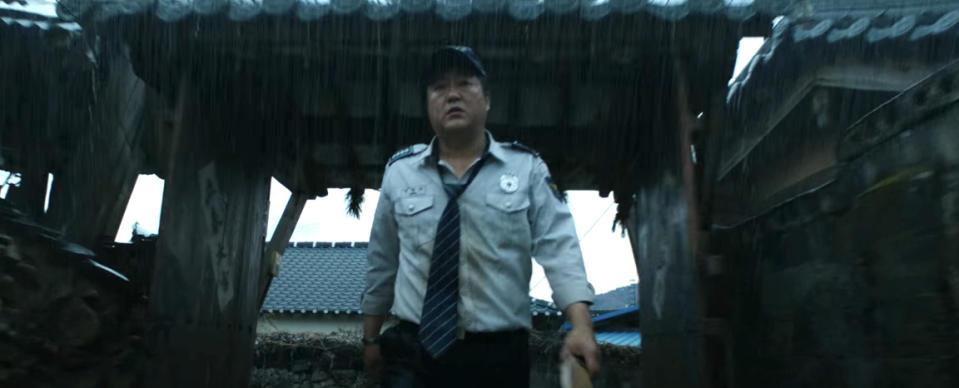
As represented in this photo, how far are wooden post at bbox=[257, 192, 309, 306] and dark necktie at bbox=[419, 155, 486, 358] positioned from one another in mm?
4315

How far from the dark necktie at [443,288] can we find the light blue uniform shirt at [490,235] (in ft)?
0.09

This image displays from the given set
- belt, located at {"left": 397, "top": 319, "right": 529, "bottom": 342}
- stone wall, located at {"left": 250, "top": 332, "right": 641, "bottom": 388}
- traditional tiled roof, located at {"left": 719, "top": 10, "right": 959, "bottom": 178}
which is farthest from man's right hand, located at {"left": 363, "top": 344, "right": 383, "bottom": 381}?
stone wall, located at {"left": 250, "top": 332, "right": 641, "bottom": 388}

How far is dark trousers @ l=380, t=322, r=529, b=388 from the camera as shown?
2520 mm

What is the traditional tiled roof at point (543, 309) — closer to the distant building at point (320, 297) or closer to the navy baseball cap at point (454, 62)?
the distant building at point (320, 297)

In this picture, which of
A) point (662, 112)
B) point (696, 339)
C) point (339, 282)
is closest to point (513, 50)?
point (662, 112)

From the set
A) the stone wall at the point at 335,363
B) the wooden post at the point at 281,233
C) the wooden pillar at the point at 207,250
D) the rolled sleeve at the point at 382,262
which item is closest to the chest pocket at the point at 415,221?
the rolled sleeve at the point at 382,262

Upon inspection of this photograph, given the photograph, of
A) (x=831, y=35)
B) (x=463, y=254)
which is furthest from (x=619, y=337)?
(x=463, y=254)

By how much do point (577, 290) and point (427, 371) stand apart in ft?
1.84

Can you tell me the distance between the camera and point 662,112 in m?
5.22

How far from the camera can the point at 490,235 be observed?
2648 millimetres

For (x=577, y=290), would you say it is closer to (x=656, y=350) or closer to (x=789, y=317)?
(x=789, y=317)

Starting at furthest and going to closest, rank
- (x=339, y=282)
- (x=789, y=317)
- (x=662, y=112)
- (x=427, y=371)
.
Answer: (x=339, y=282)
(x=662, y=112)
(x=789, y=317)
(x=427, y=371)

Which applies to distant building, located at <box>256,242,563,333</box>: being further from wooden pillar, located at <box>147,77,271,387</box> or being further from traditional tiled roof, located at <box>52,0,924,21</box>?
traditional tiled roof, located at <box>52,0,924,21</box>

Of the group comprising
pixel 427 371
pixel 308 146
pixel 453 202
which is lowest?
pixel 427 371
